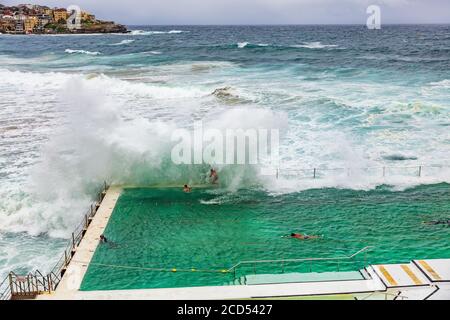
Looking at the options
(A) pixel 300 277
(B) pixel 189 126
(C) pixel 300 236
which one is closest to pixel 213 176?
(C) pixel 300 236

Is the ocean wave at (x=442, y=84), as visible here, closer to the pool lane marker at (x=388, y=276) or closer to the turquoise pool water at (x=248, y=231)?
the turquoise pool water at (x=248, y=231)

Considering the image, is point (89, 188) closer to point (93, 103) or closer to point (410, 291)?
point (93, 103)

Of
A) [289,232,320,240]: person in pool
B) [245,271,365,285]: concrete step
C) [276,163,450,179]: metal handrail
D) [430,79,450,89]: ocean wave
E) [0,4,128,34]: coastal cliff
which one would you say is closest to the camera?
[245,271,365,285]: concrete step

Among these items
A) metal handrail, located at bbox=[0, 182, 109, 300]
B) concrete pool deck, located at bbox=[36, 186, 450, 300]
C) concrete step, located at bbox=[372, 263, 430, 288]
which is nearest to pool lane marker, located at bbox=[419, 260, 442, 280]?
concrete pool deck, located at bbox=[36, 186, 450, 300]

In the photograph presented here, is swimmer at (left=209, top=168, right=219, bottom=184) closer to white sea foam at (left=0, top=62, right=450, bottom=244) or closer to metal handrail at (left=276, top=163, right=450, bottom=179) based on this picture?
white sea foam at (left=0, top=62, right=450, bottom=244)

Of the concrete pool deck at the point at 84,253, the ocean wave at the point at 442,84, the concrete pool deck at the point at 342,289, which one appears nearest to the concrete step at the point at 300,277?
the concrete pool deck at the point at 342,289

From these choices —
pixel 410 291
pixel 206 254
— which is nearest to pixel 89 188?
pixel 206 254
